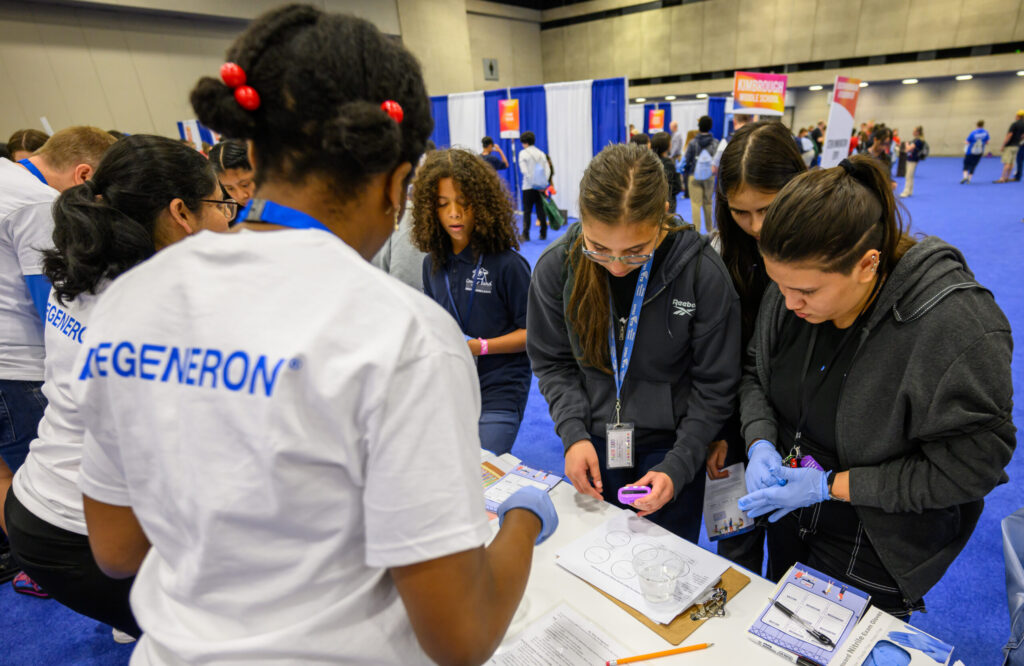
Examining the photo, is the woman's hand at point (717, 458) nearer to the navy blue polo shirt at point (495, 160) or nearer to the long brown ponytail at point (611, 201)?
the long brown ponytail at point (611, 201)

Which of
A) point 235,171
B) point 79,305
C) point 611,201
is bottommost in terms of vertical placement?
point 79,305

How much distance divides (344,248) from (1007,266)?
6924 millimetres

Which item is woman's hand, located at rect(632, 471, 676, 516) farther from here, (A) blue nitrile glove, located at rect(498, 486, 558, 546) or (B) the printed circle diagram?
(A) blue nitrile glove, located at rect(498, 486, 558, 546)

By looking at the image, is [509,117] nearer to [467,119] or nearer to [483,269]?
[467,119]

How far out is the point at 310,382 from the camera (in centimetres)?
48

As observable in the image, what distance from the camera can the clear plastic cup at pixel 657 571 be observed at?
108 centimetres

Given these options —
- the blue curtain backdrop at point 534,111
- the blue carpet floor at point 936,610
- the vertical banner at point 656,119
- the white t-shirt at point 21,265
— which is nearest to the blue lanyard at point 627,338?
the blue carpet floor at point 936,610

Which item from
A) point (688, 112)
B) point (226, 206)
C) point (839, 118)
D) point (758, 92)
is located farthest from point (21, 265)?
point (688, 112)

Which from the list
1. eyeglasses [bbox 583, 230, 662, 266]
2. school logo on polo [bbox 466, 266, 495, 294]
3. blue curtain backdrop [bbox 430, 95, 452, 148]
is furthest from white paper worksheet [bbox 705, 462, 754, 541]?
blue curtain backdrop [bbox 430, 95, 452, 148]

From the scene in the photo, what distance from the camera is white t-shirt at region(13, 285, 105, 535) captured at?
1.17 meters

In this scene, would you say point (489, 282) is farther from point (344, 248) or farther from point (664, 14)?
point (664, 14)

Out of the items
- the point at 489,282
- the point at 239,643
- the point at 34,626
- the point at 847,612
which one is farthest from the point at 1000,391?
the point at 34,626

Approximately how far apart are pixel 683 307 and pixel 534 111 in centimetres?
888

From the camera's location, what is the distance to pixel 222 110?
0.57 meters
